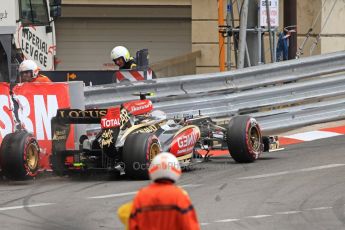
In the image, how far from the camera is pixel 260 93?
15086mm

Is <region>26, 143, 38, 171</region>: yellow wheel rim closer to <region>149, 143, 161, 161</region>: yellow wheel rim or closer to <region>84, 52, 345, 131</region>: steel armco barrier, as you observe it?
<region>149, 143, 161, 161</region>: yellow wheel rim

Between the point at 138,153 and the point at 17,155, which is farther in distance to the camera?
the point at 17,155

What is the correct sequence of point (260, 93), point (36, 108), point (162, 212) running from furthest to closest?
point (260, 93), point (36, 108), point (162, 212)

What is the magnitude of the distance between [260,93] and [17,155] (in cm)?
492

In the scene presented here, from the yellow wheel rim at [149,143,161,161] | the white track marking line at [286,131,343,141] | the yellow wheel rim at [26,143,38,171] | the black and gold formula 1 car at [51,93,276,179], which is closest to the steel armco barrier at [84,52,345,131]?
the white track marking line at [286,131,343,141]

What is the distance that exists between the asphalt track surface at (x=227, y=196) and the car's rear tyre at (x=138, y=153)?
0.17 metres

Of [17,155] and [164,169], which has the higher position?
[164,169]

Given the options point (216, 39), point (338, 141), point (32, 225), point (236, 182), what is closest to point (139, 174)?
point (236, 182)

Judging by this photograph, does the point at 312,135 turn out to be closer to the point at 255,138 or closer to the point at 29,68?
the point at 255,138

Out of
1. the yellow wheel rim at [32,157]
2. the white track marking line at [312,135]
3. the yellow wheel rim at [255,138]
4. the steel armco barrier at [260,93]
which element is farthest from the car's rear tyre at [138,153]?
the white track marking line at [312,135]

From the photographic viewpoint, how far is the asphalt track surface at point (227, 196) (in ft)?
29.8

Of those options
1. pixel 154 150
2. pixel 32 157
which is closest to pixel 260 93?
pixel 154 150

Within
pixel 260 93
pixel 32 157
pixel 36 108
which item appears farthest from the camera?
pixel 260 93

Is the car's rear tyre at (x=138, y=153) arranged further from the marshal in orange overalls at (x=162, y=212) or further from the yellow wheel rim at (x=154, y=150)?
the marshal in orange overalls at (x=162, y=212)
